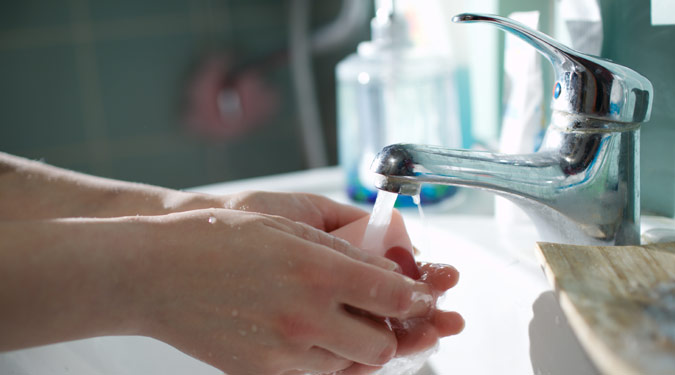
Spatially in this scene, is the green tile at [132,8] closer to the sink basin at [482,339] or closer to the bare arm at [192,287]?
the sink basin at [482,339]

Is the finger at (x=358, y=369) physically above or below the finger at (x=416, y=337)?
below

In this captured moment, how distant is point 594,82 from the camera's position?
0.35 m

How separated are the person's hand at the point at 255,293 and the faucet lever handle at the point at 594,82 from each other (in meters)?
0.15

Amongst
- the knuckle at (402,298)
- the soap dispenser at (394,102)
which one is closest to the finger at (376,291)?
the knuckle at (402,298)

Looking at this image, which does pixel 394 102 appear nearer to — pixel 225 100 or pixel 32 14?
pixel 225 100

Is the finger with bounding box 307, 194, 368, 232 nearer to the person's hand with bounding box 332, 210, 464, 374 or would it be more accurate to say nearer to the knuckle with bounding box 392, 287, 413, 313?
the person's hand with bounding box 332, 210, 464, 374

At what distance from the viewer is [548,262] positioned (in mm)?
313

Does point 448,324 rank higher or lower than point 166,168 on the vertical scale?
higher

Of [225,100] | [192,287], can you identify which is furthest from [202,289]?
[225,100]

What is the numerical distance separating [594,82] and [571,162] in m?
0.05

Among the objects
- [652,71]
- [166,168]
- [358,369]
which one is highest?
[652,71]

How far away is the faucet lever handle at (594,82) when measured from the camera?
0.35 metres

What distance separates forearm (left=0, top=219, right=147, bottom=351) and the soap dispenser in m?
0.35

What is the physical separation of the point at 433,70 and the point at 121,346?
0.40m
